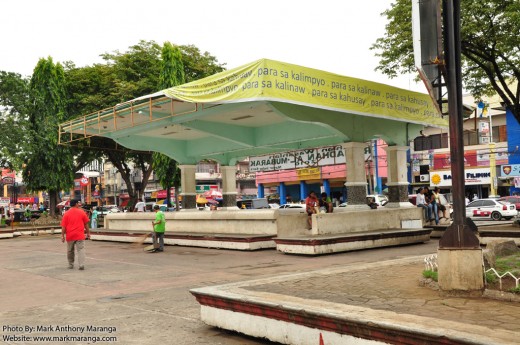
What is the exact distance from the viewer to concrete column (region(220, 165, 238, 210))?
2705cm

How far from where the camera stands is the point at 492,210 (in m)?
31.9

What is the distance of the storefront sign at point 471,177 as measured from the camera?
159 ft

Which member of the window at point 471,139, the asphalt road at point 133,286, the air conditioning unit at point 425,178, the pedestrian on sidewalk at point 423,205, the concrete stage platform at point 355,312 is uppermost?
the window at point 471,139

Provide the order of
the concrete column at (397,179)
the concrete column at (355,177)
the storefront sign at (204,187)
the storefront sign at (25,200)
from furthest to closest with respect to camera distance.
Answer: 1. the storefront sign at (25,200)
2. the storefront sign at (204,187)
3. the concrete column at (397,179)
4. the concrete column at (355,177)

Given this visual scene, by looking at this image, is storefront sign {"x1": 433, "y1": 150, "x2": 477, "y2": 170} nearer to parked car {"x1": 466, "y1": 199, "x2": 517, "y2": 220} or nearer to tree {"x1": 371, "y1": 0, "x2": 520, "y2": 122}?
parked car {"x1": 466, "y1": 199, "x2": 517, "y2": 220}

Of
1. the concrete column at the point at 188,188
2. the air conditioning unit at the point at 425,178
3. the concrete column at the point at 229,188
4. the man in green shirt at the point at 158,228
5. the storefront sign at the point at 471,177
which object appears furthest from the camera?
the air conditioning unit at the point at 425,178

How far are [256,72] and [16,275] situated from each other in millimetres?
8333

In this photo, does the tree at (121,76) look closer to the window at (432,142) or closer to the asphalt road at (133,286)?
the asphalt road at (133,286)

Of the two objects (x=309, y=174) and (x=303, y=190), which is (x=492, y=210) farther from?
(x=303, y=190)

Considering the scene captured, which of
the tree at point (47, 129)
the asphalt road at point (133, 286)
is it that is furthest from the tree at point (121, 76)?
the asphalt road at point (133, 286)

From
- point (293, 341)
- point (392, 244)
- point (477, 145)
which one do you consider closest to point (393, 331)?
point (293, 341)

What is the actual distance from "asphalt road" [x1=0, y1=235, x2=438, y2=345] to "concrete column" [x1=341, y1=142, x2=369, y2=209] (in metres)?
3.29

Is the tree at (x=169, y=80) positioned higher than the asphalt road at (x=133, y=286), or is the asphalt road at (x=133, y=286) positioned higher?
the tree at (x=169, y=80)

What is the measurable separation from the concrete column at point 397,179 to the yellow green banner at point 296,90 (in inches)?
72.9
